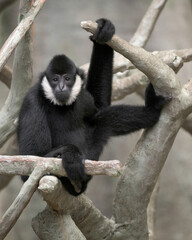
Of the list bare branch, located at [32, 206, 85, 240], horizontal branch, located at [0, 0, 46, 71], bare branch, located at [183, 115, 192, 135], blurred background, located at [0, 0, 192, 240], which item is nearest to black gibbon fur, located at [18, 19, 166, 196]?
bare branch, located at [32, 206, 85, 240]

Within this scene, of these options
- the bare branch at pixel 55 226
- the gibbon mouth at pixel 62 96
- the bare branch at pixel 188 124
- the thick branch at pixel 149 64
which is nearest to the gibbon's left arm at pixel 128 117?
the thick branch at pixel 149 64

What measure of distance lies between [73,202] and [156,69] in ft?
4.61

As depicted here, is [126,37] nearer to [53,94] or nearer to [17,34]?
[53,94]

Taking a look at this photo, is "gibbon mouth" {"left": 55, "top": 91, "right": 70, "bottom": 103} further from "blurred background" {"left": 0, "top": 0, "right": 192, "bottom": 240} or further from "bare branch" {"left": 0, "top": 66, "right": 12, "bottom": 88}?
"blurred background" {"left": 0, "top": 0, "right": 192, "bottom": 240}

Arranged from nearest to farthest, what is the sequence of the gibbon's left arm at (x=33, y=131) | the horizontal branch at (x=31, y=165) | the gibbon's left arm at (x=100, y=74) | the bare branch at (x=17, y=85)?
the horizontal branch at (x=31, y=165) → the gibbon's left arm at (x=33, y=131) → the gibbon's left arm at (x=100, y=74) → the bare branch at (x=17, y=85)

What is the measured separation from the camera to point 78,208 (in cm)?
429

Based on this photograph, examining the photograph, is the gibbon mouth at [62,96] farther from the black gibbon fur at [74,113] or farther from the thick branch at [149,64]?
the thick branch at [149,64]

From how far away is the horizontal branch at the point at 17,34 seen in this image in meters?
3.96

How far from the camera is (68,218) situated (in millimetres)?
4098

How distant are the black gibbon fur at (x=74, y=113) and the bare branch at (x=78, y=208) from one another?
0.15 meters

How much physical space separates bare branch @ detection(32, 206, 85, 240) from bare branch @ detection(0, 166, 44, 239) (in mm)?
623

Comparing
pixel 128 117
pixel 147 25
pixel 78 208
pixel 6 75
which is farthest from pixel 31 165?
pixel 147 25

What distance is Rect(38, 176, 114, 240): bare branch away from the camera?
11.3 feet

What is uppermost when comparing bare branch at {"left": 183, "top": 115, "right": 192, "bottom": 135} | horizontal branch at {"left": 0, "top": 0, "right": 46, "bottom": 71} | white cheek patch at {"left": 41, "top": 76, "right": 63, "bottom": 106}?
horizontal branch at {"left": 0, "top": 0, "right": 46, "bottom": 71}
